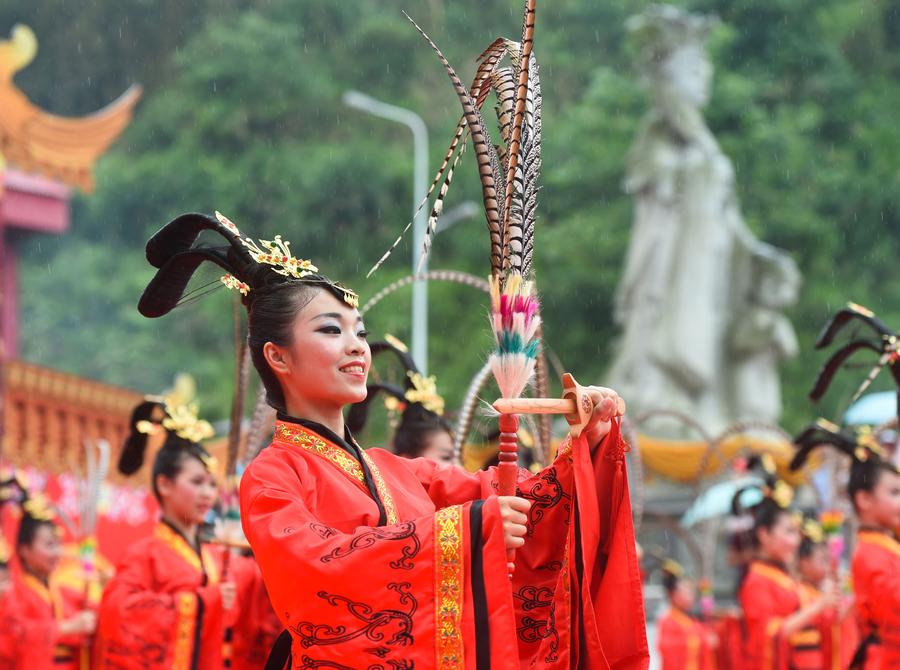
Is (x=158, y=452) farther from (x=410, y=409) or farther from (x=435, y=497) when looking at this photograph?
(x=435, y=497)

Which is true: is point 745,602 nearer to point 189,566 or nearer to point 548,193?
point 189,566

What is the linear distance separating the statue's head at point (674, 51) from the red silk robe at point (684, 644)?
410 inches

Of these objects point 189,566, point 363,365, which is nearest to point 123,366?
point 189,566

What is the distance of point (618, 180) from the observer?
997 inches

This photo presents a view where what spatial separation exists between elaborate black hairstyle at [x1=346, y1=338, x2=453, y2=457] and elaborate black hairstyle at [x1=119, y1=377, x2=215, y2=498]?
66 cm

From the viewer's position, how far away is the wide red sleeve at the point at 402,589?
3621mm

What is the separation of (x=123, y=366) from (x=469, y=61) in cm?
801

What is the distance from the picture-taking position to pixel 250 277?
4285mm

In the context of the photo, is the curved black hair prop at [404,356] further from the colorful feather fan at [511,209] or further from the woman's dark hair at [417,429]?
the colorful feather fan at [511,209]

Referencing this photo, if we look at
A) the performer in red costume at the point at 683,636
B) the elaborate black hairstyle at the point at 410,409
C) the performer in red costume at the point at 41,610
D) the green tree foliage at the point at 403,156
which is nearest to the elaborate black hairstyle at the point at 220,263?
the elaborate black hairstyle at the point at 410,409

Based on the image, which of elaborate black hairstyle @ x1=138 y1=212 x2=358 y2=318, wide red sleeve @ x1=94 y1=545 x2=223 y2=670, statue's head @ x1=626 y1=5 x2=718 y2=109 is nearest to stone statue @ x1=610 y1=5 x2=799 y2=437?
statue's head @ x1=626 y1=5 x2=718 y2=109

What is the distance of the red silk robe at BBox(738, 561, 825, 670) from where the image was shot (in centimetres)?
948

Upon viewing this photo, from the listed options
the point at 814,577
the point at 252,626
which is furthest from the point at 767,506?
the point at 252,626

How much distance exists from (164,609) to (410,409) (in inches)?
53.7
